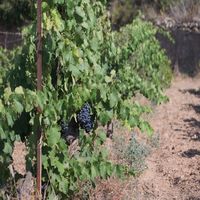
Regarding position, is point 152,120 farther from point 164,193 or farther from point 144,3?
point 144,3

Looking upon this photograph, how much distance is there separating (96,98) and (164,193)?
2.42 meters

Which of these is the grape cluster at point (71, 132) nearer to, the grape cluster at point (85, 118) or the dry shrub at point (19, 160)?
the grape cluster at point (85, 118)

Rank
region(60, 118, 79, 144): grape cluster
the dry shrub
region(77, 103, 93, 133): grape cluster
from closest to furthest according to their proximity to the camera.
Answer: region(77, 103, 93, 133): grape cluster → region(60, 118, 79, 144): grape cluster → the dry shrub

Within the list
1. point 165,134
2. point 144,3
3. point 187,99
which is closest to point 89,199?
point 165,134

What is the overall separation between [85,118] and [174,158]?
3.32m

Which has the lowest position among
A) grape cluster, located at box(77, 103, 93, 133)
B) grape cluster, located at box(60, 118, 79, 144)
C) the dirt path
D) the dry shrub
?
the dirt path

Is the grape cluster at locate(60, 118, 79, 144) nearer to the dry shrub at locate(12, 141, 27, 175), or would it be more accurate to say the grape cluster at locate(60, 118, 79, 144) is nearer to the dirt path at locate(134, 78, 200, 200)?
the dirt path at locate(134, 78, 200, 200)

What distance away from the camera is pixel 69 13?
142 inches

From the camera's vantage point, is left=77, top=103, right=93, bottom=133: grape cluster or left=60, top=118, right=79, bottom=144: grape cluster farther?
left=60, top=118, right=79, bottom=144: grape cluster

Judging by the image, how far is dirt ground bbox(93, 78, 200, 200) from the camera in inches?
219

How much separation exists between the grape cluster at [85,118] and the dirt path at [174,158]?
4.75ft

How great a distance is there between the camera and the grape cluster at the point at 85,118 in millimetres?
3951

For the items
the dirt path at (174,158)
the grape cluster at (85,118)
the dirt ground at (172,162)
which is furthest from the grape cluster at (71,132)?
the dirt path at (174,158)

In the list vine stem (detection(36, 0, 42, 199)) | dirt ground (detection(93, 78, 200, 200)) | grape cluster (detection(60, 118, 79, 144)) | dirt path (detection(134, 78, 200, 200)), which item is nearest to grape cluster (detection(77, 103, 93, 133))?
grape cluster (detection(60, 118, 79, 144))
